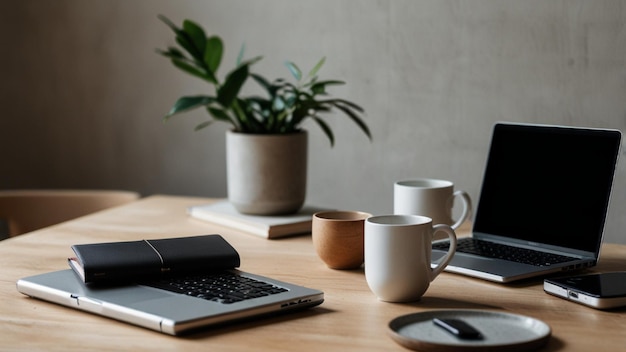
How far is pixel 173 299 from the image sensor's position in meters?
1.08

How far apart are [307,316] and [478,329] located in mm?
225

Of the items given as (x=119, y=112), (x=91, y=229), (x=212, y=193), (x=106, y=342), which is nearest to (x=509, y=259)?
(x=106, y=342)

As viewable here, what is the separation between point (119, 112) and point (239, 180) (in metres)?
1.04

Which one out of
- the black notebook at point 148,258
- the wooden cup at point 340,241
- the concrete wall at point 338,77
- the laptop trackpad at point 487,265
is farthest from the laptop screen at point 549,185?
the concrete wall at point 338,77

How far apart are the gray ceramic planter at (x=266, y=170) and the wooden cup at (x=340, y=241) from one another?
0.37 meters

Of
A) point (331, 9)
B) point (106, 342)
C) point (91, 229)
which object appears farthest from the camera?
point (331, 9)

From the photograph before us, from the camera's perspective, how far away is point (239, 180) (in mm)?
1721

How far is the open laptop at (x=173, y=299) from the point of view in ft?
3.32

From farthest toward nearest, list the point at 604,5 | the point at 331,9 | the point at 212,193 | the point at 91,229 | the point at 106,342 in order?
the point at 212,193 < the point at 331,9 < the point at 604,5 < the point at 91,229 < the point at 106,342

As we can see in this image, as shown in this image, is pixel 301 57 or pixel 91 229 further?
pixel 301 57

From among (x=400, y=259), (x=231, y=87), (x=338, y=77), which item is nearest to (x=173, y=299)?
(x=400, y=259)

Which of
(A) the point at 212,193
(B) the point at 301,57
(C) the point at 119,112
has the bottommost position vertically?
(A) the point at 212,193

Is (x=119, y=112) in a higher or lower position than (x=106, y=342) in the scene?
higher

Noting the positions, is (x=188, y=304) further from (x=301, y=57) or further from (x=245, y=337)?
(x=301, y=57)
